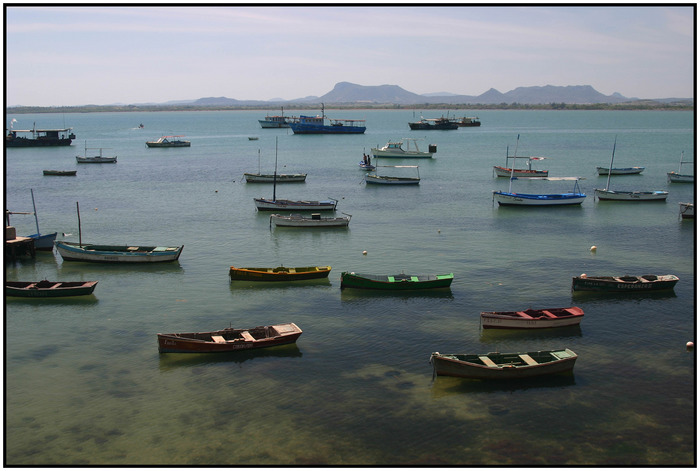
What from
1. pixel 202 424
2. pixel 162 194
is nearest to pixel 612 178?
pixel 162 194

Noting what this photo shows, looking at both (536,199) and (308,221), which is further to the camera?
(536,199)

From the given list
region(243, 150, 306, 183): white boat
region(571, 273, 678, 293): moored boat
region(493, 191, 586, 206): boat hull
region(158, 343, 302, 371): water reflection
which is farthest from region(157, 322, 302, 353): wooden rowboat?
region(243, 150, 306, 183): white boat

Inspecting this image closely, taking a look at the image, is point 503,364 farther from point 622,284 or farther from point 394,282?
point 622,284

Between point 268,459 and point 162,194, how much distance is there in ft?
215

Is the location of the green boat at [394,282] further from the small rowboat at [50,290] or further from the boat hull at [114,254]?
the small rowboat at [50,290]

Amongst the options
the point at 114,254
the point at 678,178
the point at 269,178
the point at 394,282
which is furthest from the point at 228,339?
the point at 678,178

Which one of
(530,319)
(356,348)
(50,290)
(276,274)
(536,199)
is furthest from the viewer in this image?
(536,199)

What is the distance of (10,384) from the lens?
97.7 ft

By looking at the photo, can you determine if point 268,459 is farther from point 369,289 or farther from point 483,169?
point 483,169

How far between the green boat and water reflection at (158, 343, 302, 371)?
942cm

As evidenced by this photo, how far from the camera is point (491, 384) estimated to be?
29.5 metres

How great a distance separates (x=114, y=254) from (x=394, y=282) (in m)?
21.6

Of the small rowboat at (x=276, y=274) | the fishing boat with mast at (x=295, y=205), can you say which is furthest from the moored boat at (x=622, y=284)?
the fishing boat with mast at (x=295, y=205)

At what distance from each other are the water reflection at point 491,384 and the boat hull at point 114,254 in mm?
→ 26332
